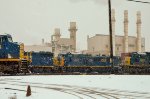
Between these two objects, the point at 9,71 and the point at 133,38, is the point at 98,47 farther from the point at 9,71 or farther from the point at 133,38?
the point at 9,71

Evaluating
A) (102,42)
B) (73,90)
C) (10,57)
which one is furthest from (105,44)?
(73,90)

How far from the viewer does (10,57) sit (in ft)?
A: 85.0

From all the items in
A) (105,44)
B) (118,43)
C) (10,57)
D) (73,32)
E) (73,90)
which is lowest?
(73,90)

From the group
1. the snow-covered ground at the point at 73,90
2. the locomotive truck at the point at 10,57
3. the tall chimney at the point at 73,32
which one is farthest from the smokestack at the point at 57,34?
the snow-covered ground at the point at 73,90

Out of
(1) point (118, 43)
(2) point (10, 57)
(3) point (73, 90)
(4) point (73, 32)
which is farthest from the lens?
(1) point (118, 43)

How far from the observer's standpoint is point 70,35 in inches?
2457

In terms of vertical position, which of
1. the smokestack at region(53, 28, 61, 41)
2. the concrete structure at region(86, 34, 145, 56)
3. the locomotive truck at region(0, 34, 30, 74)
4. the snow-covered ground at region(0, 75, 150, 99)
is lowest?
the snow-covered ground at region(0, 75, 150, 99)

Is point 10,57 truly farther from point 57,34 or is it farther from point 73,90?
point 57,34

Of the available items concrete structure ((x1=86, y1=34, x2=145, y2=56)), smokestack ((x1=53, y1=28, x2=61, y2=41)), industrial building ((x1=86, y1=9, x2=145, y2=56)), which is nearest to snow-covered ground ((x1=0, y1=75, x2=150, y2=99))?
→ smokestack ((x1=53, y1=28, x2=61, y2=41))

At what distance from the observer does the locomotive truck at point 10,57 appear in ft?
82.0

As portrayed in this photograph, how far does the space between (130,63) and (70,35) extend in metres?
25.0

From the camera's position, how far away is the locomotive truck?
25.0 m

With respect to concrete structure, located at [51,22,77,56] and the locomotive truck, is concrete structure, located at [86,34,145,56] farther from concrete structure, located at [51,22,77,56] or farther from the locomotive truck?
the locomotive truck

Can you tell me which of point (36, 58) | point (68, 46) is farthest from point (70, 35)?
point (36, 58)
